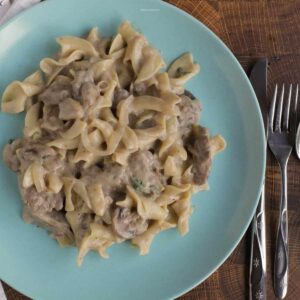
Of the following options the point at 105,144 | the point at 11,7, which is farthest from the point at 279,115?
the point at 11,7

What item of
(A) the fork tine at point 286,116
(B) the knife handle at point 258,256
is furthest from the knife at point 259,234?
(A) the fork tine at point 286,116

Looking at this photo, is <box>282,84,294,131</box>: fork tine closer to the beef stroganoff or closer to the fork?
the fork

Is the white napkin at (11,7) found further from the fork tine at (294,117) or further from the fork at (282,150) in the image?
the fork tine at (294,117)

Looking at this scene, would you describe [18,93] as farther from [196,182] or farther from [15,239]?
[196,182]

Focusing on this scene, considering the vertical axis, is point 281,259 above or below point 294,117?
below

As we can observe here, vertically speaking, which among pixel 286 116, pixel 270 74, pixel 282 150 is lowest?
pixel 282 150

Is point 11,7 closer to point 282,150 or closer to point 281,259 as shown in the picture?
point 282,150
